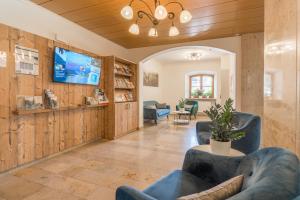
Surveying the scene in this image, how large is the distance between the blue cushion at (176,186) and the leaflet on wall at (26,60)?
255 centimetres

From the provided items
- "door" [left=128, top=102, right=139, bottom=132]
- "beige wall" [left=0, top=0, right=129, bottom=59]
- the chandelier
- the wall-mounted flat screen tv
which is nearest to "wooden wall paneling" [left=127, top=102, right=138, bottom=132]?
"door" [left=128, top=102, right=139, bottom=132]

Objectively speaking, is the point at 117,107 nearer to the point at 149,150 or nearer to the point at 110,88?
the point at 110,88

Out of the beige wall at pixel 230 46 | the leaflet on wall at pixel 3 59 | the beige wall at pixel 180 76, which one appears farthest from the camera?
the beige wall at pixel 180 76

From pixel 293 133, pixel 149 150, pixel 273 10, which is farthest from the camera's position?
pixel 149 150

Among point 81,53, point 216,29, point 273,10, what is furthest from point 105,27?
point 273,10

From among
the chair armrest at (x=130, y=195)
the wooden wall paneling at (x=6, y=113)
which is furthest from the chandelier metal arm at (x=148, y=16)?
the chair armrest at (x=130, y=195)

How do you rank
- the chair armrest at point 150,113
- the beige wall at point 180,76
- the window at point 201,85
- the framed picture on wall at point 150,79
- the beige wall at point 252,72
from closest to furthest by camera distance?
the beige wall at point 252,72 → the chair armrest at point 150,113 → the framed picture on wall at point 150,79 → the beige wall at point 180,76 → the window at point 201,85

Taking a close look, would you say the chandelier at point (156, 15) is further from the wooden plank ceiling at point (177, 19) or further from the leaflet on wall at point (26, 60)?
the leaflet on wall at point (26, 60)

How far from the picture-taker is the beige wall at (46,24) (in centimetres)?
262

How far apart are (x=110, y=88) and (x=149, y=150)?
183 centimetres

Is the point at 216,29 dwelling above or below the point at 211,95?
above

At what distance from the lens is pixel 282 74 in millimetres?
1688

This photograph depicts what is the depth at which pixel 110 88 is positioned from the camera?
438 centimetres

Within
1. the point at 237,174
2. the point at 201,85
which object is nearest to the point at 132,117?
the point at 237,174
